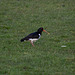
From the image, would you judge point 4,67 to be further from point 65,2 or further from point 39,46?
point 65,2

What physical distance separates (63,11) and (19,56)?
13.2 m

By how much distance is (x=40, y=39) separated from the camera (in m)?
14.8

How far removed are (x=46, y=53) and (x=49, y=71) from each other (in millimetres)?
2324

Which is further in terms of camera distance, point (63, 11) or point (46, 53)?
point (63, 11)

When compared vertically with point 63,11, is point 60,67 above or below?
above

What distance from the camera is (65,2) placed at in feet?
90.0

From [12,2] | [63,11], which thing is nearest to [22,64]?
[63,11]

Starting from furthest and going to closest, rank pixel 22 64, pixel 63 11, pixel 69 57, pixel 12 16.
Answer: pixel 63 11 → pixel 12 16 → pixel 69 57 → pixel 22 64

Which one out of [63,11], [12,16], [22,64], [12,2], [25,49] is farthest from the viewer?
[12,2]

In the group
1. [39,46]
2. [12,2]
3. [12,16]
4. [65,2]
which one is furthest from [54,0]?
[39,46]

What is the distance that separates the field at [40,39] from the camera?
1000 centimetres

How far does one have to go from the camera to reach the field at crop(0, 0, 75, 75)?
10.0m

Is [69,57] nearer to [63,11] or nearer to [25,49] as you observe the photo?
[25,49]

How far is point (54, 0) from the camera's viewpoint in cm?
2839
